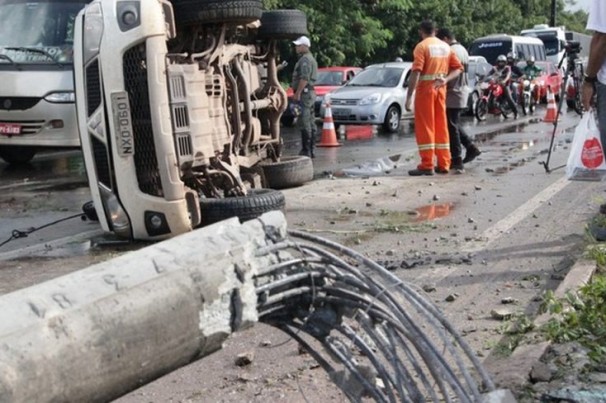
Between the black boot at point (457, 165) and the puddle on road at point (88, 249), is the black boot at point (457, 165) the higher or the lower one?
the lower one

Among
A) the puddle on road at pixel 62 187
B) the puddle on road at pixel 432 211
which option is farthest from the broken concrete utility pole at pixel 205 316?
the puddle on road at pixel 62 187

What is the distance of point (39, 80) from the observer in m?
12.3

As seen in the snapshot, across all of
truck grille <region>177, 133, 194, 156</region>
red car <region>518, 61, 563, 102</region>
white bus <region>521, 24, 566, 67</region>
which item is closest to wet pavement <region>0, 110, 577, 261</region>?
truck grille <region>177, 133, 194, 156</region>

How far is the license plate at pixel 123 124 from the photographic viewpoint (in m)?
6.98

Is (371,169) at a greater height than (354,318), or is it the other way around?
(354,318)

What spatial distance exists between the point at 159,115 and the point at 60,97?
230 inches

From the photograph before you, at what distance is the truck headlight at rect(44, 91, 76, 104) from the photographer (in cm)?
1231

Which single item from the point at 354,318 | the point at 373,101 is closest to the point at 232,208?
the point at 354,318

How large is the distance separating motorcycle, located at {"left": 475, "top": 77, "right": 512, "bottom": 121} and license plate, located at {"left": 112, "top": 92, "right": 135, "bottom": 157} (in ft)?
60.2

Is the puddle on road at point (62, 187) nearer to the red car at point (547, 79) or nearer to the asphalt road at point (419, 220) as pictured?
the asphalt road at point (419, 220)

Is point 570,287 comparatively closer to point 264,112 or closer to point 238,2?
point 238,2

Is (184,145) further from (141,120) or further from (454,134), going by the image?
(454,134)

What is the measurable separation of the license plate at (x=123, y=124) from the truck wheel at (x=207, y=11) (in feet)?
3.10

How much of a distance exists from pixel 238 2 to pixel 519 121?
16982mm
